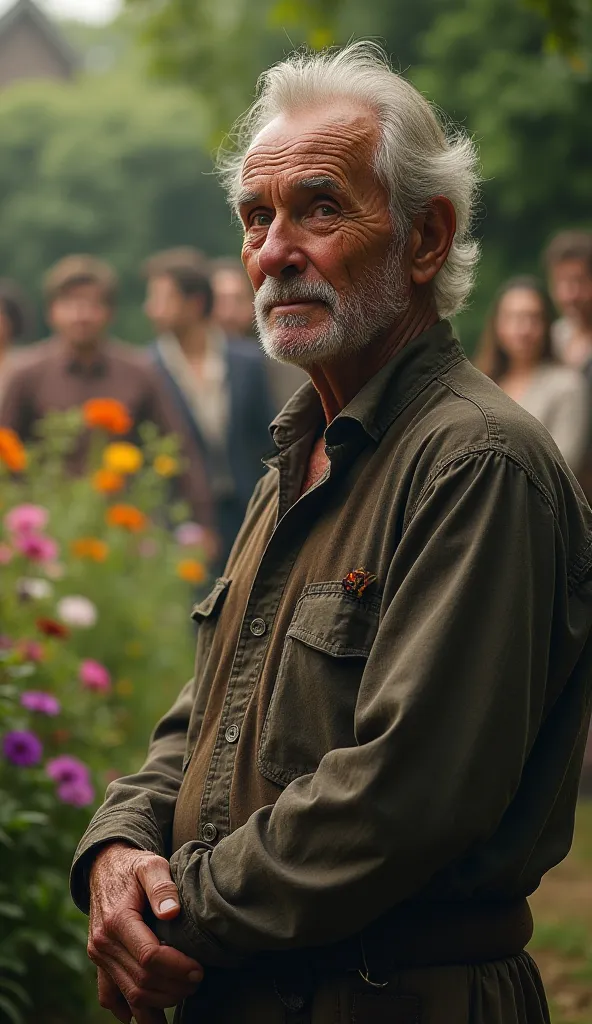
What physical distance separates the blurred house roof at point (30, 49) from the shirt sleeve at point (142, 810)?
51412 millimetres

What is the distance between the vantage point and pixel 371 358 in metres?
2.61

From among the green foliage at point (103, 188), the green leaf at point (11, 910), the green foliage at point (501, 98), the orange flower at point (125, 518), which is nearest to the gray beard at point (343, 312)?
the green leaf at point (11, 910)

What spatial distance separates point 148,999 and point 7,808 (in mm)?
1687

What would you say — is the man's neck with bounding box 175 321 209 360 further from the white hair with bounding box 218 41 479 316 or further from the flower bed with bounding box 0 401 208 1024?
the white hair with bounding box 218 41 479 316

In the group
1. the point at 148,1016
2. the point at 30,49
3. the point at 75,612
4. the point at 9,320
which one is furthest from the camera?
the point at 30,49

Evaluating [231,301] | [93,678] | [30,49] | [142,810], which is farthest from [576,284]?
[30,49]

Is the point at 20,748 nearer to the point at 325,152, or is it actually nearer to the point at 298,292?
the point at 298,292

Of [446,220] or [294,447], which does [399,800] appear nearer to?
[294,447]

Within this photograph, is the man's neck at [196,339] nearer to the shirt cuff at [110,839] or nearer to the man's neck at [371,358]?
the man's neck at [371,358]

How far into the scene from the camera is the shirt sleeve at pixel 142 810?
8.33ft

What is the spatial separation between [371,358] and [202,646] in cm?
66

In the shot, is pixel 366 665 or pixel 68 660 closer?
pixel 366 665

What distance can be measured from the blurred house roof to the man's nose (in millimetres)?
51459

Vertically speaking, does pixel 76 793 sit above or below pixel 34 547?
below
